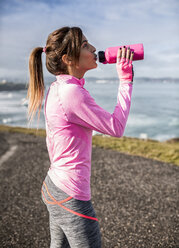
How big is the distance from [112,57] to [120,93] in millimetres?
306

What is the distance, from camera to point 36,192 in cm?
564

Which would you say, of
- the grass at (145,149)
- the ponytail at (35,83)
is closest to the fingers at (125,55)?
the ponytail at (35,83)

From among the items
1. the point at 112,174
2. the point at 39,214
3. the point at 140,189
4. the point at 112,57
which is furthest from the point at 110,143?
the point at 112,57

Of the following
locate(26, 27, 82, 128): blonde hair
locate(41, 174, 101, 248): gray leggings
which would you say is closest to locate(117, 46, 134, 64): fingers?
locate(26, 27, 82, 128): blonde hair

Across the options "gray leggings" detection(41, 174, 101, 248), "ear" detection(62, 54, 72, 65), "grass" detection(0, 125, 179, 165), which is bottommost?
"grass" detection(0, 125, 179, 165)

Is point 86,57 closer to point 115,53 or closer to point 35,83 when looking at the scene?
point 115,53

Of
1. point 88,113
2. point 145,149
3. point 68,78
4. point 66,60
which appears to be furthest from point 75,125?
point 145,149

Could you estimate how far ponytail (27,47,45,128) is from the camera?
6.47ft

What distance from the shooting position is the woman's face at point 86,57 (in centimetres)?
178

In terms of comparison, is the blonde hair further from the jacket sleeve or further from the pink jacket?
the jacket sleeve

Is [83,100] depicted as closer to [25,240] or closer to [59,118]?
[59,118]

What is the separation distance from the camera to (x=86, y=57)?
1788 mm

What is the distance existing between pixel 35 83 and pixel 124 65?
740 mm

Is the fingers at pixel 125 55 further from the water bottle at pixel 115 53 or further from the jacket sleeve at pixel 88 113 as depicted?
the jacket sleeve at pixel 88 113
